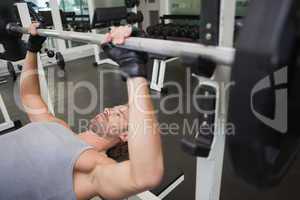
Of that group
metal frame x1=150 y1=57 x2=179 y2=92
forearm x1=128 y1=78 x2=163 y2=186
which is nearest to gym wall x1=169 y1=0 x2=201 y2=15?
metal frame x1=150 y1=57 x2=179 y2=92

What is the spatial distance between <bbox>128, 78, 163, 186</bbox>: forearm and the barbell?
0.17 metres

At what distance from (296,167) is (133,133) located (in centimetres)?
178

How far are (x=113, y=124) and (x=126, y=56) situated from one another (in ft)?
1.58

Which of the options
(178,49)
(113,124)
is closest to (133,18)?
(113,124)

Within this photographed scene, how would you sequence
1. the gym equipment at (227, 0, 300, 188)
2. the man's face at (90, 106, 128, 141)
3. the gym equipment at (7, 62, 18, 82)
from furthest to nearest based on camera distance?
1. the gym equipment at (7, 62, 18, 82)
2. the man's face at (90, 106, 128, 141)
3. the gym equipment at (227, 0, 300, 188)

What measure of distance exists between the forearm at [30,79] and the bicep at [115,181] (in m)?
0.84

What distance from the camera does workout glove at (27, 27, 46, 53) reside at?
150 centimetres

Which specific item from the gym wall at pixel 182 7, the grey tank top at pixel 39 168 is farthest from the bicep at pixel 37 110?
the gym wall at pixel 182 7

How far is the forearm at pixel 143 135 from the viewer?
0.81 metres

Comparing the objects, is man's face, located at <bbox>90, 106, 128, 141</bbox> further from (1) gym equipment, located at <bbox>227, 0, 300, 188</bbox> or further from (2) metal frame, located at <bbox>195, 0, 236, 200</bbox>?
(1) gym equipment, located at <bbox>227, 0, 300, 188</bbox>

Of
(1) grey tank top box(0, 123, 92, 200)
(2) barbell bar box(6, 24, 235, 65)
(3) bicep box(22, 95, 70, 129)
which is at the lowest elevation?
(1) grey tank top box(0, 123, 92, 200)

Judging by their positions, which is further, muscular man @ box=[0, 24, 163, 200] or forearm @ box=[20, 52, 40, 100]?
forearm @ box=[20, 52, 40, 100]

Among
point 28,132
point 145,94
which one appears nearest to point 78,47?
point 28,132

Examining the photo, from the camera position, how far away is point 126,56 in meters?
0.92
